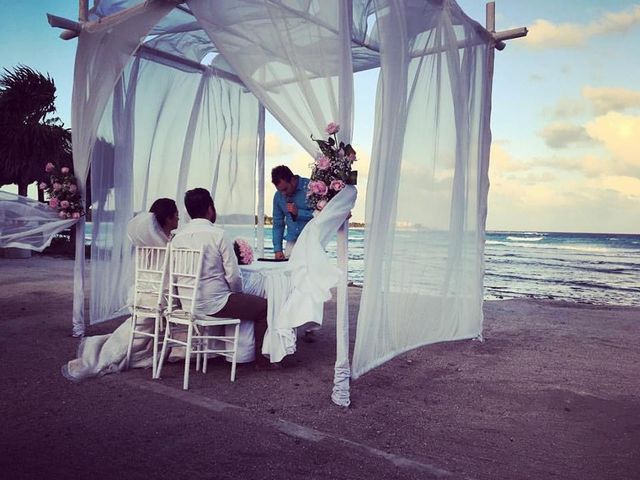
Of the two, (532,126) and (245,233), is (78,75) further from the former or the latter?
(532,126)

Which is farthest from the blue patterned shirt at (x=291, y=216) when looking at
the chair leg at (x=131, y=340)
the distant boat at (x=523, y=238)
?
the distant boat at (x=523, y=238)

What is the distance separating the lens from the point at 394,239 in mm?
4578

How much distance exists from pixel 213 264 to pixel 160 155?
2853mm

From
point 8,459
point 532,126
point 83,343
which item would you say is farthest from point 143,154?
point 532,126

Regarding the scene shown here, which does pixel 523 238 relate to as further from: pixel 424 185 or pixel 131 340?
pixel 131 340

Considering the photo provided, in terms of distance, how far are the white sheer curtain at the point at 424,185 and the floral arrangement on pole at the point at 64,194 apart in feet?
9.87

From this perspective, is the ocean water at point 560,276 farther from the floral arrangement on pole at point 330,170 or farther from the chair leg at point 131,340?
the floral arrangement on pole at point 330,170

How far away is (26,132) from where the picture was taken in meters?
17.1

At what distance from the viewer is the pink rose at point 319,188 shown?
11.9 ft

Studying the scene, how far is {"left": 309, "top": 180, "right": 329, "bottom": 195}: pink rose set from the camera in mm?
3623

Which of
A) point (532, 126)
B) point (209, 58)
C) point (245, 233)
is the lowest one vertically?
point (245, 233)

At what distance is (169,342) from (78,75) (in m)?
2.77

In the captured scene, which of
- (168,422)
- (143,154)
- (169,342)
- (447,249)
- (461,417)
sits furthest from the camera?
(143,154)

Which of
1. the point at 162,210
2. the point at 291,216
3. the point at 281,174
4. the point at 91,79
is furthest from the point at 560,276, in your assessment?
Result: the point at 91,79
